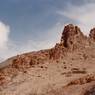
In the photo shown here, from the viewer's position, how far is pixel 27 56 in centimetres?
5325

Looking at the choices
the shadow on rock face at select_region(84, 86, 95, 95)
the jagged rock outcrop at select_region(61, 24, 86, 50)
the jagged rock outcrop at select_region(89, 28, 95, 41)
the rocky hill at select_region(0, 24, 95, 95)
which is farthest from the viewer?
the jagged rock outcrop at select_region(89, 28, 95, 41)

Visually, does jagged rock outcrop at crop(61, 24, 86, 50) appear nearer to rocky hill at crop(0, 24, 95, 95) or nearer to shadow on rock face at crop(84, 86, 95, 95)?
rocky hill at crop(0, 24, 95, 95)

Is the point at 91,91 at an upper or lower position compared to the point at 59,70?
lower

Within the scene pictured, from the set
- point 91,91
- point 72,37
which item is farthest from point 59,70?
point 91,91

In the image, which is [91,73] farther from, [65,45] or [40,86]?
[65,45]

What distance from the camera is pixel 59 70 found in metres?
47.3

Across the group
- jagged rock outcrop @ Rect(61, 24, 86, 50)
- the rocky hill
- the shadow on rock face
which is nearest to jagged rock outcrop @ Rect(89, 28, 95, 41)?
the rocky hill

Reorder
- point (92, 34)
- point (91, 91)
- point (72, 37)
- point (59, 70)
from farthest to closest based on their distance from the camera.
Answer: point (92, 34), point (72, 37), point (59, 70), point (91, 91)

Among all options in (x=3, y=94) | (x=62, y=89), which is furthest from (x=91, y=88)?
(x=3, y=94)

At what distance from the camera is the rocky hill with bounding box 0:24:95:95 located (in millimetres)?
41531

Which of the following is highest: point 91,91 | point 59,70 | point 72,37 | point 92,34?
point 92,34

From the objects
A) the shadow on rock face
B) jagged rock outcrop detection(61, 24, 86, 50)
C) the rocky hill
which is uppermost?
jagged rock outcrop detection(61, 24, 86, 50)

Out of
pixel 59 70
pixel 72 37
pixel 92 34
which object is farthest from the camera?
pixel 92 34

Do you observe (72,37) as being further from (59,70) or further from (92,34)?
(59,70)
